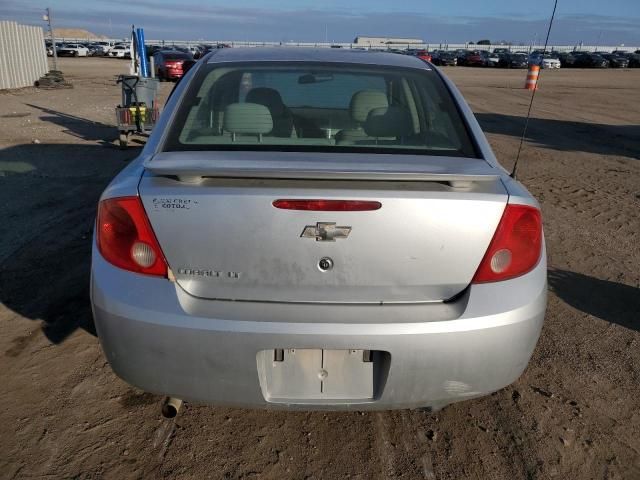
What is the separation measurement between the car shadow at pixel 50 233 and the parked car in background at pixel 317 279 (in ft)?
5.32

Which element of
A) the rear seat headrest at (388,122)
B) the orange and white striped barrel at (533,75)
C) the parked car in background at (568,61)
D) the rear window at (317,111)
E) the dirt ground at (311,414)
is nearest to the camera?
the dirt ground at (311,414)

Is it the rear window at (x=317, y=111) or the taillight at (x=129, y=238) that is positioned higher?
the rear window at (x=317, y=111)

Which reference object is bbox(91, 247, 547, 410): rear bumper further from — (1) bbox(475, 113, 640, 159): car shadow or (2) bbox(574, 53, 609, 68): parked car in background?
(2) bbox(574, 53, 609, 68): parked car in background

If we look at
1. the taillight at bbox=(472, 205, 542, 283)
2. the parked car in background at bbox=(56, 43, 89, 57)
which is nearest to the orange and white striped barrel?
the taillight at bbox=(472, 205, 542, 283)

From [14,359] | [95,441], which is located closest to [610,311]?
[95,441]

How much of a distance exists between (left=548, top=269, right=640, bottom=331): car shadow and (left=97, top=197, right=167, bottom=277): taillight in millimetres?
3170

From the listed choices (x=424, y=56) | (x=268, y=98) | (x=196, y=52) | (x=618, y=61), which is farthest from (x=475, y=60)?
(x=268, y=98)

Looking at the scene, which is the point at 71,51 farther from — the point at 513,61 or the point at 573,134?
the point at 573,134

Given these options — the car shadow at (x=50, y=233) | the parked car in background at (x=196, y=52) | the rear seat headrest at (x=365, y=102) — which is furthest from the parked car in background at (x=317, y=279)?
the parked car in background at (x=196, y=52)

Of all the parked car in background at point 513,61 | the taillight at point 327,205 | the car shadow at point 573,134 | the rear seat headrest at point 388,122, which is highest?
the rear seat headrest at point 388,122

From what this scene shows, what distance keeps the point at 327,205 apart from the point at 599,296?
3070 millimetres

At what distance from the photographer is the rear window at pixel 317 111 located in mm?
2479

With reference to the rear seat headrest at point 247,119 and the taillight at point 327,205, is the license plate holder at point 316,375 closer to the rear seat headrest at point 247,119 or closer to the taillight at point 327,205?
the taillight at point 327,205

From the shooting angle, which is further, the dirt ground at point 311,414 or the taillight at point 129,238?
the dirt ground at point 311,414
